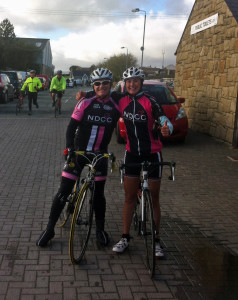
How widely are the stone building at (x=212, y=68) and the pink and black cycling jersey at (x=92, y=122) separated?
7.02 meters

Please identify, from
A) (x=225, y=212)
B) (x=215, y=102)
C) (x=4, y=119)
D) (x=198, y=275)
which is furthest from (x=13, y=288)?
(x=4, y=119)

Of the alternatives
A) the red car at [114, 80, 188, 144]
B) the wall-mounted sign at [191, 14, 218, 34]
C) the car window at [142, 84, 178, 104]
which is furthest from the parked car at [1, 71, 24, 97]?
the car window at [142, 84, 178, 104]

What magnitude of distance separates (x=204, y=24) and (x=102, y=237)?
10.5 meters

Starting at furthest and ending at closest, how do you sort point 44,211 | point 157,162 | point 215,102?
point 215,102
point 44,211
point 157,162

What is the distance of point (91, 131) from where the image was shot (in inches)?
160

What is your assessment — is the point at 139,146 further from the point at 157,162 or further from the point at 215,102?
the point at 215,102

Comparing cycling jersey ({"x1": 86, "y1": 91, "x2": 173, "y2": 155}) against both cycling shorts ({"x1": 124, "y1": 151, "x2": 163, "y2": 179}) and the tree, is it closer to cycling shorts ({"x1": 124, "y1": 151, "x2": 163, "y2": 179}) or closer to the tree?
cycling shorts ({"x1": 124, "y1": 151, "x2": 163, "y2": 179})

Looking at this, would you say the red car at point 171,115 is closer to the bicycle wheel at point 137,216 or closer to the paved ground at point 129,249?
the paved ground at point 129,249

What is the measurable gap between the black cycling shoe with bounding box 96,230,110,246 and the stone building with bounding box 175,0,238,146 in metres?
7.02

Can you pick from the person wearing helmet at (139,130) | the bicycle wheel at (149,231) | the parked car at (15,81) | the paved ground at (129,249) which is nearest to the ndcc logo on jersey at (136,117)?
the person wearing helmet at (139,130)

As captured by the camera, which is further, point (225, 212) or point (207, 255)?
point (225, 212)

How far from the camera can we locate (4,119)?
15.7m

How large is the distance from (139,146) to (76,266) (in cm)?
134

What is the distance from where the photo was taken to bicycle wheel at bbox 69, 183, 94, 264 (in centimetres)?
374
